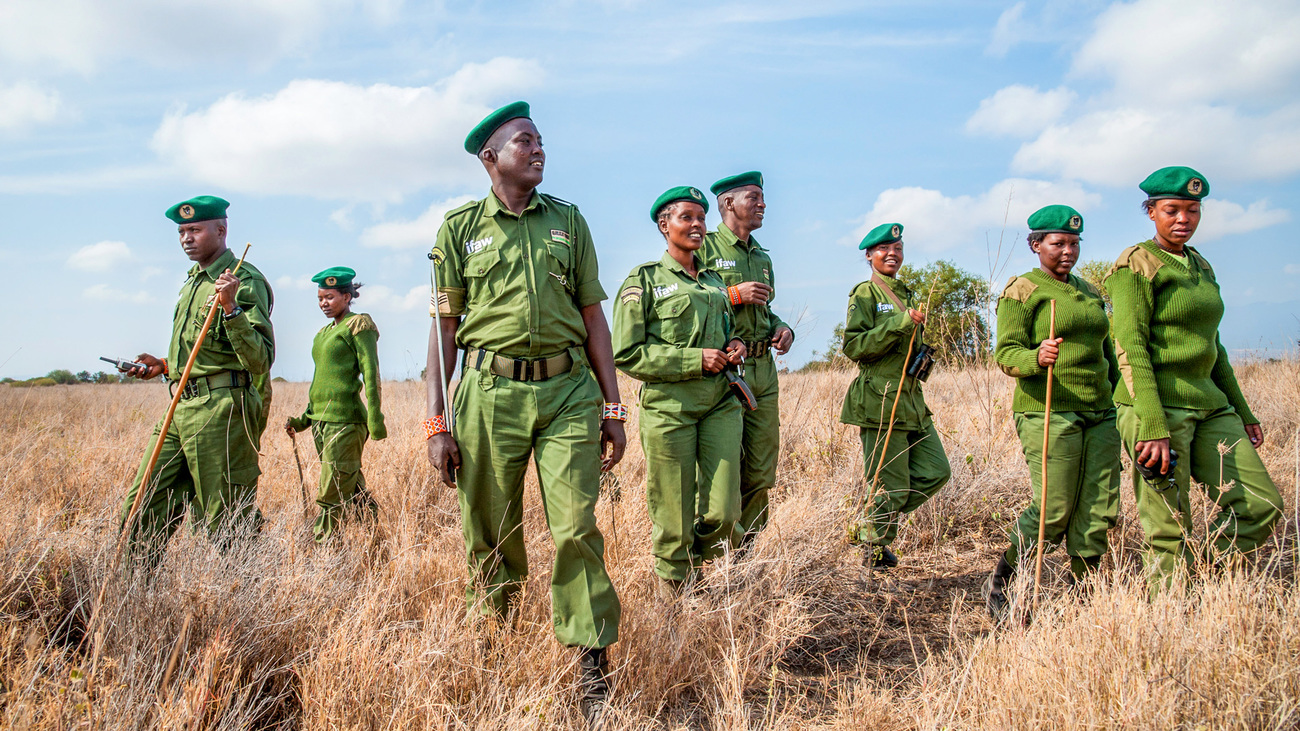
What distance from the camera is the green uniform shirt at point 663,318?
4.75 metres

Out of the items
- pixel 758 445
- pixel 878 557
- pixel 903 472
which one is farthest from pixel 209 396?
pixel 903 472

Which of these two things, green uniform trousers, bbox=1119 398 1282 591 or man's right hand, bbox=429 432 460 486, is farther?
green uniform trousers, bbox=1119 398 1282 591

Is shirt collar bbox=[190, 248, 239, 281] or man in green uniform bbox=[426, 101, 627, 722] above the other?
shirt collar bbox=[190, 248, 239, 281]

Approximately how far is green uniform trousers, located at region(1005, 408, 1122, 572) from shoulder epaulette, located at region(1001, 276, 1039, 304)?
66 cm

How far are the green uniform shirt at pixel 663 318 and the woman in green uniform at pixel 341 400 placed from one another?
7.38ft

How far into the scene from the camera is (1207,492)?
424 centimetres

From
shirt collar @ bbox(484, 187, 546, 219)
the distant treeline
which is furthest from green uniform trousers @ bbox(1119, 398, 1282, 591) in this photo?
the distant treeline

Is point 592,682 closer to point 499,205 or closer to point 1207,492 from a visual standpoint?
point 499,205

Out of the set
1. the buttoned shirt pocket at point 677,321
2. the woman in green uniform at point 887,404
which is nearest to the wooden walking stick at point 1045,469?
the woman in green uniform at point 887,404

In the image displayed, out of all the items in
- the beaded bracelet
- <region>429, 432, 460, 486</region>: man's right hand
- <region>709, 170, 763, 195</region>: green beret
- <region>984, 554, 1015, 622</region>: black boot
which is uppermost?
<region>709, 170, 763, 195</region>: green beret

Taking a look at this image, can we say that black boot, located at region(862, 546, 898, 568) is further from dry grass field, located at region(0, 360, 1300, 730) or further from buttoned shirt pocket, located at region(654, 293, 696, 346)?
buttoned shirt pocket, located at region(654, 293, 696, 346)

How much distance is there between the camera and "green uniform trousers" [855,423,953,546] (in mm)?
5832

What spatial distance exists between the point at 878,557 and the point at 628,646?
2467 millimetres

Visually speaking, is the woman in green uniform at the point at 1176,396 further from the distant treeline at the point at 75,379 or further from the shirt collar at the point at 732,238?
the distant treeline at the point at 75,379
